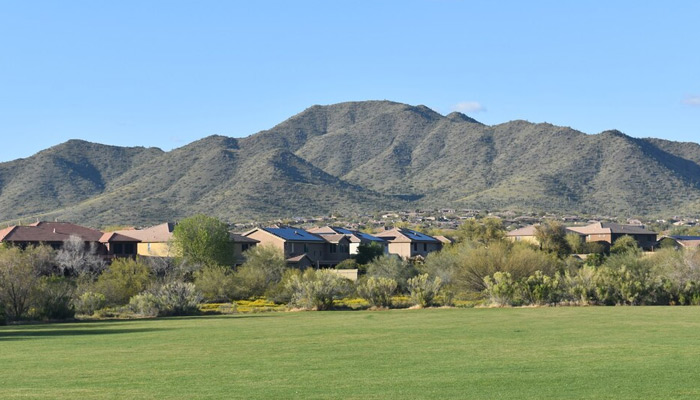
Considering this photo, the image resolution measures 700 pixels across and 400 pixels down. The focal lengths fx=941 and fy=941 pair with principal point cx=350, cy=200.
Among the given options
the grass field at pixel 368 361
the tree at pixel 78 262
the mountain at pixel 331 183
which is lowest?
the grass field at pixel 368 361

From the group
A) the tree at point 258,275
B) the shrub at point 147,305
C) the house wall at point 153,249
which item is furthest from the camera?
the house wall at point 153,249

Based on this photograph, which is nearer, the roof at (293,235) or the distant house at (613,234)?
the roof at (293,235)

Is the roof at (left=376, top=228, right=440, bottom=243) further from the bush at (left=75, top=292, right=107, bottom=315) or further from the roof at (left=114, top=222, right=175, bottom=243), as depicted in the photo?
the bush at (left=75, top=292, right=107, bottom=315)

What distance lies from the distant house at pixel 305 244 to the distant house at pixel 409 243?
25.3ft

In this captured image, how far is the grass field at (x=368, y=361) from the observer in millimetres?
17641

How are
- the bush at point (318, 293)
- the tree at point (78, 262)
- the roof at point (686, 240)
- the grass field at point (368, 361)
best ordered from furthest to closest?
the roof at point (686, 240)
the tree at point (78, 262)
the bush at point (318, 293)
the grass field at point (368, 361)

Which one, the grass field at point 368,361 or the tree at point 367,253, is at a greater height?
the tree at point 367,253

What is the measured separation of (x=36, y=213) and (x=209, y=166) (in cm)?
3318

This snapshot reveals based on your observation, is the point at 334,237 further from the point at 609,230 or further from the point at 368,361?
the point at 368,361

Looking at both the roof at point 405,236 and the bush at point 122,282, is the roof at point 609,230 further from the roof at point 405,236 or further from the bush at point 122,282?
the bush at point 122,282

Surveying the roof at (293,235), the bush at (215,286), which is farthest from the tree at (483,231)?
the bush at (215,286)

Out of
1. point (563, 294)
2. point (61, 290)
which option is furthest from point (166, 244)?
point (563, 294)

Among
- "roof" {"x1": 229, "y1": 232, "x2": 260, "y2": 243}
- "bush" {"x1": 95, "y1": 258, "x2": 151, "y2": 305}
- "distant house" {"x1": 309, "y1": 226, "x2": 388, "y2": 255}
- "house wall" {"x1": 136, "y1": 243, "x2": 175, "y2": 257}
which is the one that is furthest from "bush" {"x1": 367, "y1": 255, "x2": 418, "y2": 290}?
"house wall" {"x1": 136, "y1": 243, "x2": 175, "y2": 257}

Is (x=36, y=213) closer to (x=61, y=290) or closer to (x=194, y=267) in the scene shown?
(x=194, y=267)
